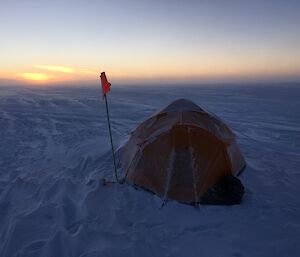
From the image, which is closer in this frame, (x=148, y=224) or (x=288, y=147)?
(x=148, y=224)

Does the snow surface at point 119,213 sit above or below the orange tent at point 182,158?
below

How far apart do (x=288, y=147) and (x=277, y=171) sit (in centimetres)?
329

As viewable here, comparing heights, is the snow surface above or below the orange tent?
below

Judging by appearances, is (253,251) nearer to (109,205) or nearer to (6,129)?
(109,205)

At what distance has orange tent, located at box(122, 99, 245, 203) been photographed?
273 inches

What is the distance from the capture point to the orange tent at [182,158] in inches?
273

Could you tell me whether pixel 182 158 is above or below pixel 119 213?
above

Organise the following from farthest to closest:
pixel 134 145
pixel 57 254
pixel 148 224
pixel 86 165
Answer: pixel 86 165 → pixel 134 145 → pixel 148 224 → pixel 57 254

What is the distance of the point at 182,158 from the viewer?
23.5 feet

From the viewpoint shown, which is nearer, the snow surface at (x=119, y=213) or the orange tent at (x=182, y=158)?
the snow surface at (x=119, y=213)

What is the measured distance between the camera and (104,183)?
25.1 feet

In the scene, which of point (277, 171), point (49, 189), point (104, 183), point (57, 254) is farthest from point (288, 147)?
point (57, 254)

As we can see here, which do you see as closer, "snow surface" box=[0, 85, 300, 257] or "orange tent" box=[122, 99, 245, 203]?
"snow surface" box=[0, 85, 300, 257]

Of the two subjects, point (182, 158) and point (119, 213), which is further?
point (182, 158)
